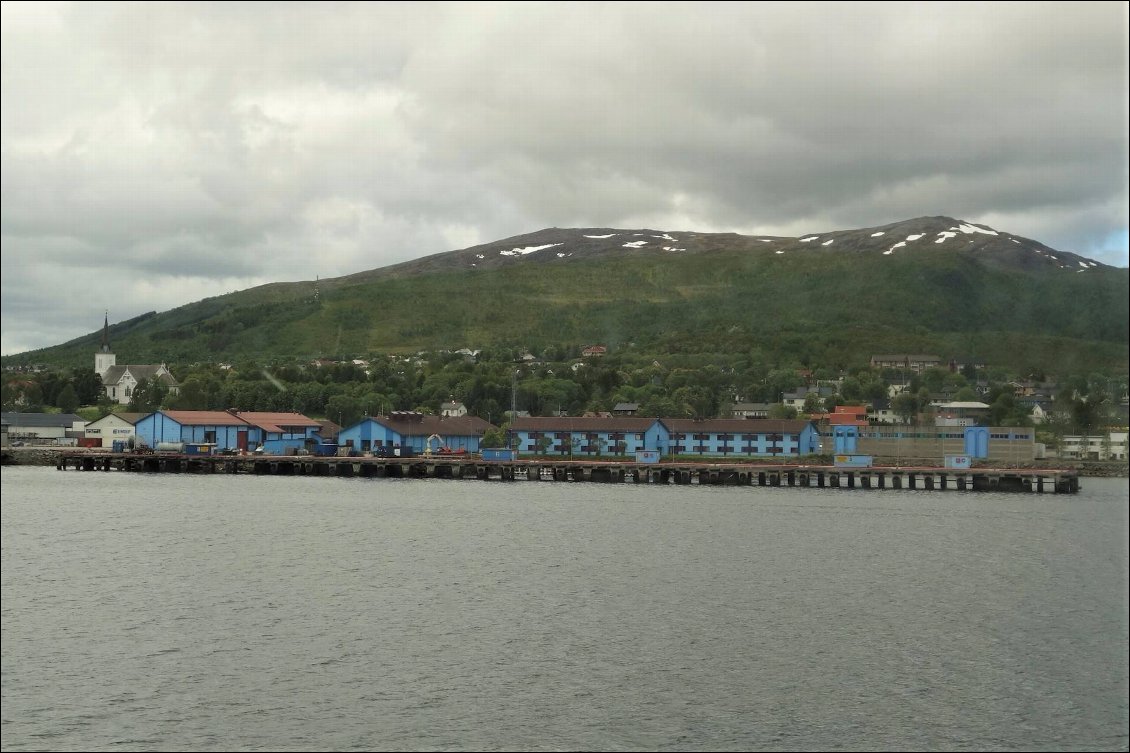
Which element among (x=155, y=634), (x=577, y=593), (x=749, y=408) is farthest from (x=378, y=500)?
(x=749, y=408)

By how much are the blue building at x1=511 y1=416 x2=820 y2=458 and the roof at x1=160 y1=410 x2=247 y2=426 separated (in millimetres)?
26902

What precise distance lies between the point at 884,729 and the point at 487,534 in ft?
98.7

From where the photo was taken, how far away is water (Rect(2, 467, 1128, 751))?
21.1 meters

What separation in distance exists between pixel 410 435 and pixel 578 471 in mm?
18290

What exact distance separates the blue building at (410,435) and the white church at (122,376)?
104 feet

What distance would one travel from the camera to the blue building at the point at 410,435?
10381 centimetres

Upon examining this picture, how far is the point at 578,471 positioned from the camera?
315 feet

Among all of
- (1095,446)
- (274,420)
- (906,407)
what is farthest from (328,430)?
(1095,446)

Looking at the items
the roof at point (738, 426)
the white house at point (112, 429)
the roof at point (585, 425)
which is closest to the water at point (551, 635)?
the roof at point (738, 426)

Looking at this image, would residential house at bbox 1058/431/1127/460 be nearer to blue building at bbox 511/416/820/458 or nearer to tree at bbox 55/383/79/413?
blue building at bbox 511/416/820/458

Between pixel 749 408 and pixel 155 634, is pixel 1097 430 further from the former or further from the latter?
pixel 749 408

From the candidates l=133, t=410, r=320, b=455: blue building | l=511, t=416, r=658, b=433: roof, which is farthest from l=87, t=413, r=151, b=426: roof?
l=511, t=416, r=658, b=433: roof

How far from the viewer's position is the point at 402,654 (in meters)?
26.1

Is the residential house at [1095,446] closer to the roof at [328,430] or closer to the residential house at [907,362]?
the residential house at [907,362]
